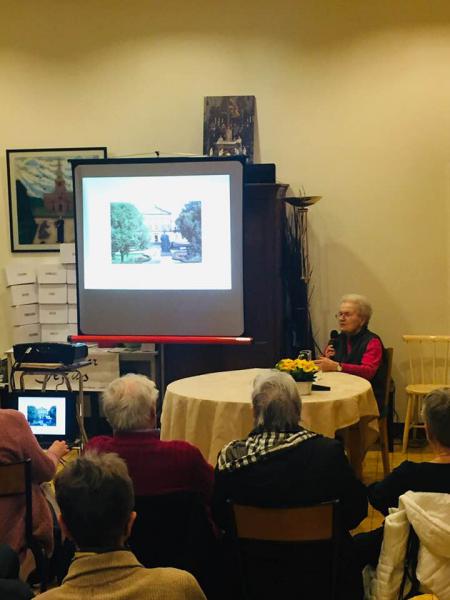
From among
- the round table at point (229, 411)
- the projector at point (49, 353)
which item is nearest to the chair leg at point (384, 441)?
the round table at point (229, 411)

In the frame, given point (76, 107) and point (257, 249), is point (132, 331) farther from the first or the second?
point (76, 107)

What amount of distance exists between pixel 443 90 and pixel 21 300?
12.3 ft

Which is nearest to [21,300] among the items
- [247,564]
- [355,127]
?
[355,127]

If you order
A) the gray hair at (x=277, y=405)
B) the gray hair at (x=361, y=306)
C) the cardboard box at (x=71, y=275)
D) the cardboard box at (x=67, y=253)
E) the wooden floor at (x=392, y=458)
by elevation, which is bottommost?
the wooden floor at (x=392, y=458)

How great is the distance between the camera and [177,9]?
20.3 feet

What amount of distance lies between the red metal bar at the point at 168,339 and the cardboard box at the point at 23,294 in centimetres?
102

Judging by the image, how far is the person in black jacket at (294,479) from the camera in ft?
7.90

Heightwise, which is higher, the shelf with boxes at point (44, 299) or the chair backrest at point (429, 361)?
the shelf with boxes at point (44, 299)

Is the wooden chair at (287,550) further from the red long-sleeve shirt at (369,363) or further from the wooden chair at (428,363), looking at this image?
the wooden chair at (428,363)

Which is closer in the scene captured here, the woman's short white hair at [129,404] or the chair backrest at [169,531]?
the chair backrest at [169,531]

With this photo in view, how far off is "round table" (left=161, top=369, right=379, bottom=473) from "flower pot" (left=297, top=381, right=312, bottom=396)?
33mm

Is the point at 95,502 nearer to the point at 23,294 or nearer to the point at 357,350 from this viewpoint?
the point at 357,350

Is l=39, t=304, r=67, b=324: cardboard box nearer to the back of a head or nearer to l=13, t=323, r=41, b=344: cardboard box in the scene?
l=13, t=323, r=41, b=344: cardboard box

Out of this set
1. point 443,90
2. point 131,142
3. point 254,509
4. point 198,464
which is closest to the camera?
point 254,509
